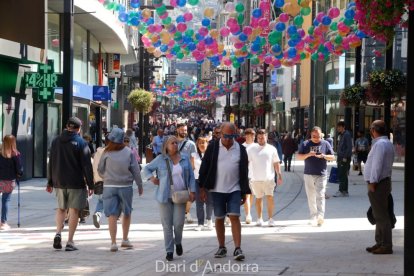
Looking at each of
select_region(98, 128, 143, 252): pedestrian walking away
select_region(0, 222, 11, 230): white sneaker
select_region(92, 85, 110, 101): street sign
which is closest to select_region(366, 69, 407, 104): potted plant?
select_region(0, 222, 11, 230): white sneaker

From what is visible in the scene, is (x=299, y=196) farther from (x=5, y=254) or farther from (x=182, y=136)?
(x=5, y=254)

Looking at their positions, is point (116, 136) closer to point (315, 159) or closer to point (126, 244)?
point (126, 244)

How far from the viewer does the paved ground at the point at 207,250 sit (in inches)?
371

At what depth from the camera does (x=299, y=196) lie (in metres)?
20.7

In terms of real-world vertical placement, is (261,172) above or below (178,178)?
below

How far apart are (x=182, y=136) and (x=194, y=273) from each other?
243 inches

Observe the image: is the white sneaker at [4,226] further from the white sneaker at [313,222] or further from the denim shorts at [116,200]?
the white sneaker at [313,222]

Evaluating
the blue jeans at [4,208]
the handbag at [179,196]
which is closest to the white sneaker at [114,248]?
the handbag at [179,196]

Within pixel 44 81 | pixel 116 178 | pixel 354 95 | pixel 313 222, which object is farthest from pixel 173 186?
pixel 354 95

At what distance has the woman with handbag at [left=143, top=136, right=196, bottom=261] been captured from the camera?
10570 mm

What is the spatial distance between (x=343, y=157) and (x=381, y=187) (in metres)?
9.37

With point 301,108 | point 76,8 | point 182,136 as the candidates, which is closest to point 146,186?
point 76,8

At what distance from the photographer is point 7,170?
46.0ft

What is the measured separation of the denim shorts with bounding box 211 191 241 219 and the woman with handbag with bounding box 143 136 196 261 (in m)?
0.40
